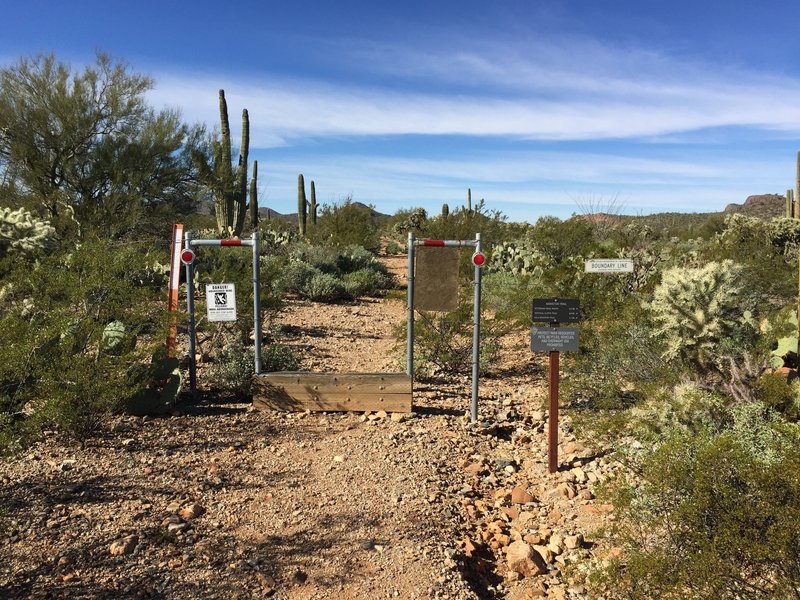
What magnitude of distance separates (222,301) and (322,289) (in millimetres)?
8684

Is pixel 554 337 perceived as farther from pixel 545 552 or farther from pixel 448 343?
pixel 448 343

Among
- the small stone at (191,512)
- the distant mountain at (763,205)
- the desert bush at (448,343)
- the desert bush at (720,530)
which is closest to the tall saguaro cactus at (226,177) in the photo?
the desert bush at (448,343)

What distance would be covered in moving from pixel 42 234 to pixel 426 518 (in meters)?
10.2

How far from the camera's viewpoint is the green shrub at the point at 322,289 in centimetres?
1581

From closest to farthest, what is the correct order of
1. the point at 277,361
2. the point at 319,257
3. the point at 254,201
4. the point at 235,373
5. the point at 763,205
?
the point at 235,373 → the point at 277,361 → the point at 319,257 → the point at 254,201 → the point at 763,205

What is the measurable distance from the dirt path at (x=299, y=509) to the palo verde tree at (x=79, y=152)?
453 inches

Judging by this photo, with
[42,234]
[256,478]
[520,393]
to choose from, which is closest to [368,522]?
[256,478]

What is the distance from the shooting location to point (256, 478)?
5.22m

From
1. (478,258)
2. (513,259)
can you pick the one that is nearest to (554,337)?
(478,258)

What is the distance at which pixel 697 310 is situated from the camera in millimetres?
6750

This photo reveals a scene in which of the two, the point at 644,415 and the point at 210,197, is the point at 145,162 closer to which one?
the point at 210,197

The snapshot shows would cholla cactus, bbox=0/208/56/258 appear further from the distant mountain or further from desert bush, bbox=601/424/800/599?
the distant mountain

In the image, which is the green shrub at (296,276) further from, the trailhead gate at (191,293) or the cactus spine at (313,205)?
the cactus spine at (313,205)

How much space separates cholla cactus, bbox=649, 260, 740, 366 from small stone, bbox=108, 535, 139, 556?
5320 millimetres
